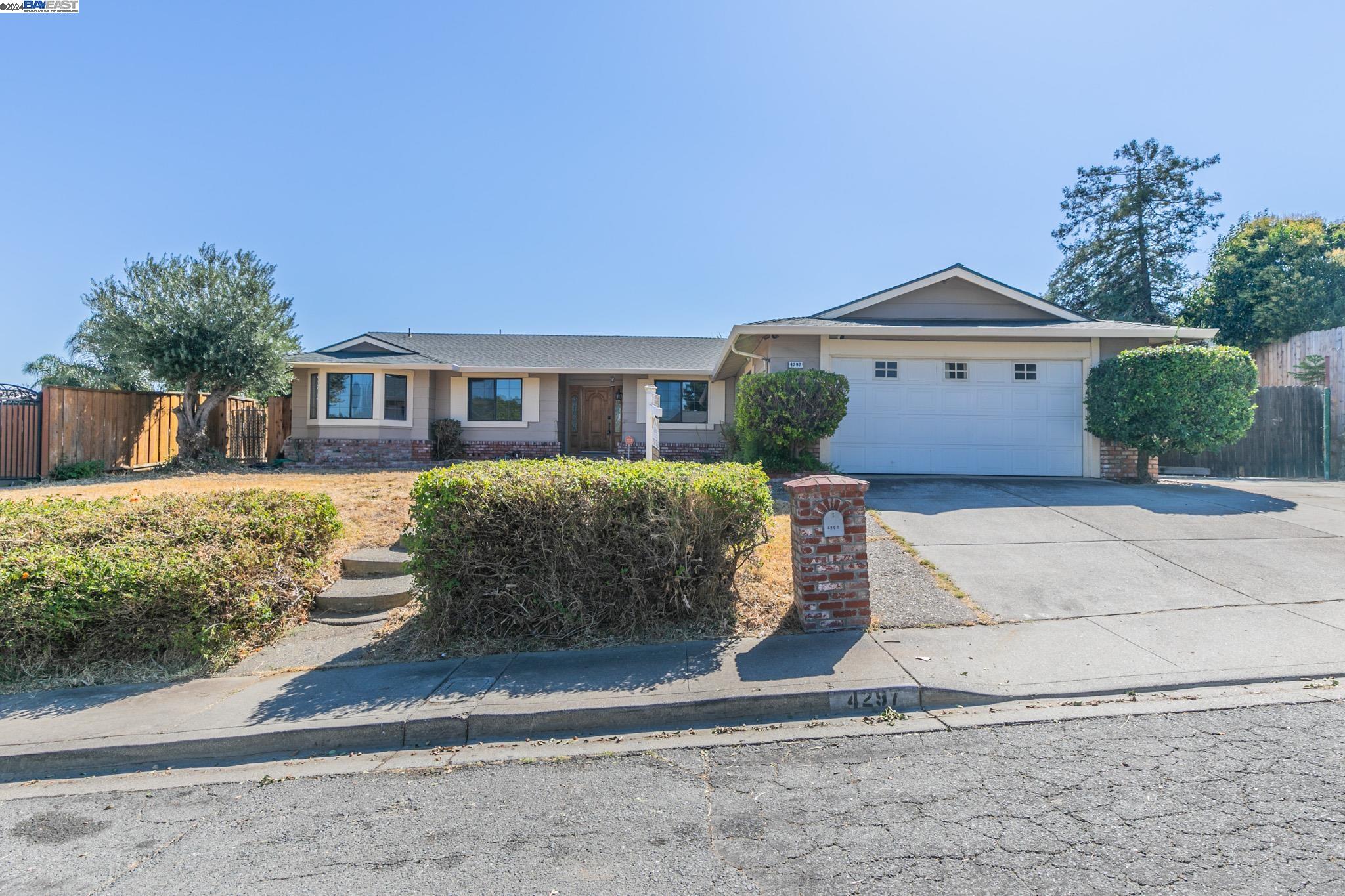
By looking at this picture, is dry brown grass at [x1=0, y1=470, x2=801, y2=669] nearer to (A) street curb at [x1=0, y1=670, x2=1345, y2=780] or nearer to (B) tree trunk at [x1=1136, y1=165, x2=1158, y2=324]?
(A) street curb at [x1=0, y1=670, x2=1345, y2=780]

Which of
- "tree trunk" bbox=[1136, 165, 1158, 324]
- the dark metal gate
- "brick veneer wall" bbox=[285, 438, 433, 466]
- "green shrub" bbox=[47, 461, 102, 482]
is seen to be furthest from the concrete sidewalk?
"tree trunk" bbox=[1136, 165, 1158, 324]

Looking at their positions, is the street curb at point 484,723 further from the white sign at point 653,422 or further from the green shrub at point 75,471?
the green shrub at point 75,471

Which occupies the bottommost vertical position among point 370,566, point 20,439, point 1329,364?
point 370,566

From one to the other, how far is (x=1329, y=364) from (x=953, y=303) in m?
9.04

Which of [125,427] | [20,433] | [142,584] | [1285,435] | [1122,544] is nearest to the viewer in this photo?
[142,584]

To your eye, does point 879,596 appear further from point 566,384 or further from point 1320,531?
point 566,384

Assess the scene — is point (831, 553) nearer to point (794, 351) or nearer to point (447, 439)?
point (794, 351)

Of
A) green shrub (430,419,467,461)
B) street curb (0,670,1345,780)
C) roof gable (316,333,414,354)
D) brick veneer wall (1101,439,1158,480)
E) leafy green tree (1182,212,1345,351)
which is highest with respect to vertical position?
leafy green tree (1182,212,1345,351)

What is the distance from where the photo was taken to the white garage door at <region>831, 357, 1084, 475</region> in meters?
11.7

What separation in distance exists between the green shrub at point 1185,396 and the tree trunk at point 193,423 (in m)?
18.0

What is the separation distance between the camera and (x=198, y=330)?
1467 cm

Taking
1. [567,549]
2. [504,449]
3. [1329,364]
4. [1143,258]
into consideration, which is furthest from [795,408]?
[1143,258]

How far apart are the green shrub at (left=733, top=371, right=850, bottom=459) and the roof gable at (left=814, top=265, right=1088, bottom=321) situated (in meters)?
2.14

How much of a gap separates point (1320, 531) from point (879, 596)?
5.65 metres
